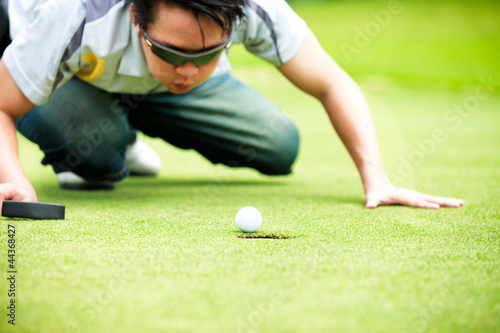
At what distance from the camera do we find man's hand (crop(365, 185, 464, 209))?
2.43m

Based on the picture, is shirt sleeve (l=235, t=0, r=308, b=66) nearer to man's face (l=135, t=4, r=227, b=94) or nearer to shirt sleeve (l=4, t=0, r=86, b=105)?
man's face (l=135, t=4, r=227, b=94)

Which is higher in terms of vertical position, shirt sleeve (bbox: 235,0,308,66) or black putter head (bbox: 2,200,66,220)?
shirt sleeve (bbox: 235,0,308,66)

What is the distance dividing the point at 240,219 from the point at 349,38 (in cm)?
1731

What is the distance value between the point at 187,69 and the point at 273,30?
53 centimetres

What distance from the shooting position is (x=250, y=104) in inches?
129

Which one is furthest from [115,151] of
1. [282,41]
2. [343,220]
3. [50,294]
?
[50,294]

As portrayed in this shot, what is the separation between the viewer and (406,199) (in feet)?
8.06

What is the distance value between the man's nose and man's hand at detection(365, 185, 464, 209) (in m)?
0.93

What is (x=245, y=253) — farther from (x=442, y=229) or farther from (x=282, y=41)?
(x=282, y=41)

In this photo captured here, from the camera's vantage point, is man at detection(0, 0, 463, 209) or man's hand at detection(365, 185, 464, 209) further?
man's hand at detection(365, 185, 464, 209)

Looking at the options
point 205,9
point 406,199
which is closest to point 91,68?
point 205,9

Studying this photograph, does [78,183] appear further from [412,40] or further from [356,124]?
[412,40]

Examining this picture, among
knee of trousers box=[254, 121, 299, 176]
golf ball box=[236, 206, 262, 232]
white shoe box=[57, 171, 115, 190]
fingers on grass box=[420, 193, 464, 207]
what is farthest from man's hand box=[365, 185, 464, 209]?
white shoe box=[57, 171, 115, 190]

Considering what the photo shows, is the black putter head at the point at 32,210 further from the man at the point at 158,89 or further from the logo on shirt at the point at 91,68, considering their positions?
the logo on shirt at the point at 91,68
